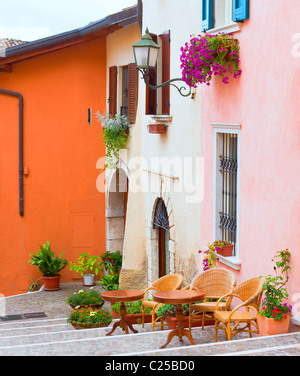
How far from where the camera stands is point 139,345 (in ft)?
22.9

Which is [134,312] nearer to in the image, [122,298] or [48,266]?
[122,298]

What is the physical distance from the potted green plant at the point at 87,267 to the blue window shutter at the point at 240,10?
814 cm

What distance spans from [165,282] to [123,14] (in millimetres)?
6713

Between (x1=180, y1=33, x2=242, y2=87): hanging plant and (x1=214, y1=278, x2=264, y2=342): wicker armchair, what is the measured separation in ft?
8.44

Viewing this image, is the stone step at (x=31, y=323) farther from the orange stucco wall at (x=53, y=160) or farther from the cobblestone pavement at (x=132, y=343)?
the orange stucco wall at (x=53, y=160)

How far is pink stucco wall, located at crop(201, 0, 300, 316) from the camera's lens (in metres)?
6.81

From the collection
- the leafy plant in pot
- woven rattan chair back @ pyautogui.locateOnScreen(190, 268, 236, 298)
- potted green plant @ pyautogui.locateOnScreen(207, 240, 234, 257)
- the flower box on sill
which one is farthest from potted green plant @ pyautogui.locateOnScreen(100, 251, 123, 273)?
woven rattan chair back @ pyautogui.locateOnScreen(190, 268, 236, 298)

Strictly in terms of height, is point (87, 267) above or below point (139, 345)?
below

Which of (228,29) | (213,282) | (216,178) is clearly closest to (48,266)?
(216,178)

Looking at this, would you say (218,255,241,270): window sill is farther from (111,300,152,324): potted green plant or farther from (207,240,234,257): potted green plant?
(111,300,152,324): potted green plant

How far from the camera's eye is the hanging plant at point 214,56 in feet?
26.4

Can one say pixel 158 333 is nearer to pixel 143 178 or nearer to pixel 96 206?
pixel 143 178

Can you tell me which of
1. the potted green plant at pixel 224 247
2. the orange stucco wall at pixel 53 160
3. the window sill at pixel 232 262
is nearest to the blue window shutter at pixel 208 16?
the potted green plant at pixel 224 247

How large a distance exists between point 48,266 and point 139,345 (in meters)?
8.13
